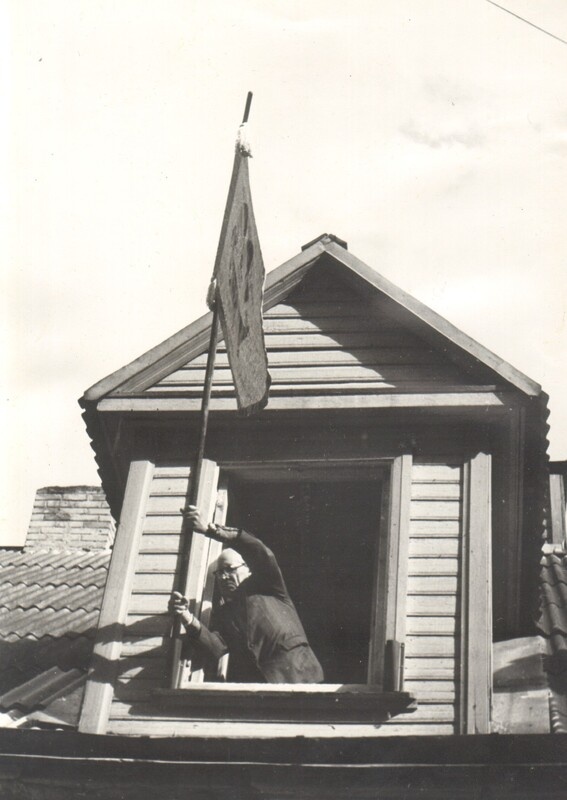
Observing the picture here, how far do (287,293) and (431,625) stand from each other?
9.65 ft

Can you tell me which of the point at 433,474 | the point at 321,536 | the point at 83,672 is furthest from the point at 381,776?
the point at 321,536

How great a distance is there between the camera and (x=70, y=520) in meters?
14.0

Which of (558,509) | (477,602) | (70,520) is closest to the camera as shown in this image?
(477,602)

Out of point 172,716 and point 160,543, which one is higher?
point 160,543

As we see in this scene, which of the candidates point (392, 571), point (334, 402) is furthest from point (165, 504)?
point (392, 571)

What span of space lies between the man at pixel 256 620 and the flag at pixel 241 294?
0.91m

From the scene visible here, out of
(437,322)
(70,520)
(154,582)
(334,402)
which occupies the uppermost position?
(70,520)

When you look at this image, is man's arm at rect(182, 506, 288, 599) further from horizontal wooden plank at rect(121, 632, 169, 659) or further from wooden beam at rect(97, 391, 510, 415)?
wooden beam at rect(97, 391, 510, 415)

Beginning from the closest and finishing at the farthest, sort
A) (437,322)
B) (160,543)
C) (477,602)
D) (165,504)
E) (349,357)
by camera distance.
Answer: (477,602) → (160,543) → (165,504) → (437,322) → (349,357)

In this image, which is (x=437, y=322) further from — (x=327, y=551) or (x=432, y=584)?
(x=327, y=551)

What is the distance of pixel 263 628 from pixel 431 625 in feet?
3.50

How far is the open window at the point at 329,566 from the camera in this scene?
605 cm

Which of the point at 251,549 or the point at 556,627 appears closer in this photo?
the point at 251,549

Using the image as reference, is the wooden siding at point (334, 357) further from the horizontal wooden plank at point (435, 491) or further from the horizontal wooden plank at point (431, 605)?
the horizontal wooden plank at point (431, 605)
